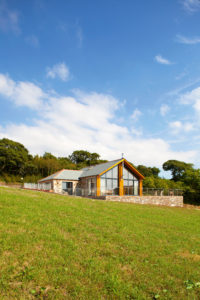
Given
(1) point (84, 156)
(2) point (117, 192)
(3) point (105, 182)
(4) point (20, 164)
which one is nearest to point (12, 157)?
(4) point (20, 164)

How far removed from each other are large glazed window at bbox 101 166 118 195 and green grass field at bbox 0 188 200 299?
1521 centimetres

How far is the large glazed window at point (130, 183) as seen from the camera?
25100 millimetres

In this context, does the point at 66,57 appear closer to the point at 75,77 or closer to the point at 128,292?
the point at 75,77

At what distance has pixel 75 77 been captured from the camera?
50.5ft

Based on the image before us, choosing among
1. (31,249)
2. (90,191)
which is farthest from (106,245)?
(90,191)

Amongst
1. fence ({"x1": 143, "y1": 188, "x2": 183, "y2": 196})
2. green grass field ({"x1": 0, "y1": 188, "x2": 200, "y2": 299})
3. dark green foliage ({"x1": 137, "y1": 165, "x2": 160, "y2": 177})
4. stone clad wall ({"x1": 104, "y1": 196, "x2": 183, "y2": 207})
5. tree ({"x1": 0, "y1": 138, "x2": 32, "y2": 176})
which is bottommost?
stone clad wall ({"x1": 104, "y1": 196, "x2": 183, "y2": 207})

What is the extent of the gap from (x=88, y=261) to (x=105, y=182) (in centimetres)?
1878

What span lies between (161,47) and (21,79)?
33.6 ft

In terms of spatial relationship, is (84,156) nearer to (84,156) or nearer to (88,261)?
(84,156)

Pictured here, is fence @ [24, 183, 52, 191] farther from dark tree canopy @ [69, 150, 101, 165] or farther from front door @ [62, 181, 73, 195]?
dark tree canopy @ [69, 150, 101, 165]

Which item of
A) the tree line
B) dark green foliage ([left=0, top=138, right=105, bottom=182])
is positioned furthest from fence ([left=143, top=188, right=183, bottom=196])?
dark green foliage ([left=0, top=138, right=105, bottom=182])

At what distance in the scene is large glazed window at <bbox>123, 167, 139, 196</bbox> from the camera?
25100mm

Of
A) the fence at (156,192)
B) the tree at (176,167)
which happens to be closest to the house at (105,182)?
the fence at (156,192)

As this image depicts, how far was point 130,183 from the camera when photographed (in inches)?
1003
